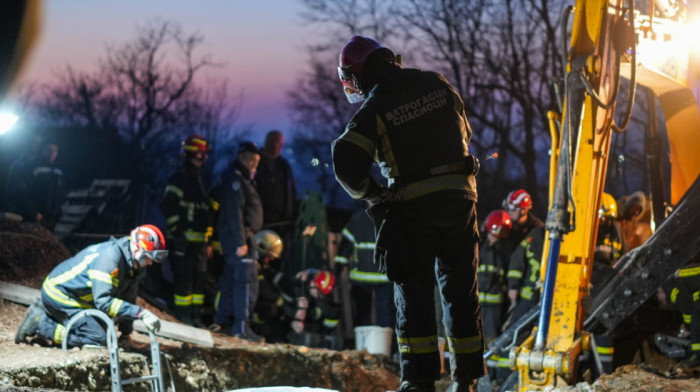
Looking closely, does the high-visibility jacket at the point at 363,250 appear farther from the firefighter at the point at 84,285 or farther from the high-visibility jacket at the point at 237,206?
the firefighter at the point at 84,285

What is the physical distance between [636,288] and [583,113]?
5.82 ft

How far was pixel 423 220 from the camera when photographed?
4242mm

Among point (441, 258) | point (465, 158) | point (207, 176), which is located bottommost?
point (207, 176)

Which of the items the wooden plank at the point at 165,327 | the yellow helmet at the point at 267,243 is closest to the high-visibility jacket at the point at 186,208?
the yellow helmet at the point at 267,243

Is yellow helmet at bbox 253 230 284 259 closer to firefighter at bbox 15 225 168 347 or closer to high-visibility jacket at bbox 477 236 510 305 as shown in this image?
firefighter at bbox 15 225 168 347

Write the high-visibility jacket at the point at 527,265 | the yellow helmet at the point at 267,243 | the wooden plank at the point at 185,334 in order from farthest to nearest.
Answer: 1. the yellow helmet at the point at 267,243
2. the high-visibility jacket at the point at 527,265
3. the wooden plank at the point at 185,334

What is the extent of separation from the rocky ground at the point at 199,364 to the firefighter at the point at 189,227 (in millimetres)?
574

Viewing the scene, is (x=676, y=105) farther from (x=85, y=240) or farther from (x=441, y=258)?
(x=85, y=240)

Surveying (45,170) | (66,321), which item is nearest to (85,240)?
(45,170)

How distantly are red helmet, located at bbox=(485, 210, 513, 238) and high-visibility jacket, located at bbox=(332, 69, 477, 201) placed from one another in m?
5.18

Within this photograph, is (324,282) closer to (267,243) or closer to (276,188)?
(267,243)

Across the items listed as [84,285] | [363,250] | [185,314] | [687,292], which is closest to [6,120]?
[84,285]

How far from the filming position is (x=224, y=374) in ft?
26.8

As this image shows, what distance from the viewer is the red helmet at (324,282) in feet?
30.8
